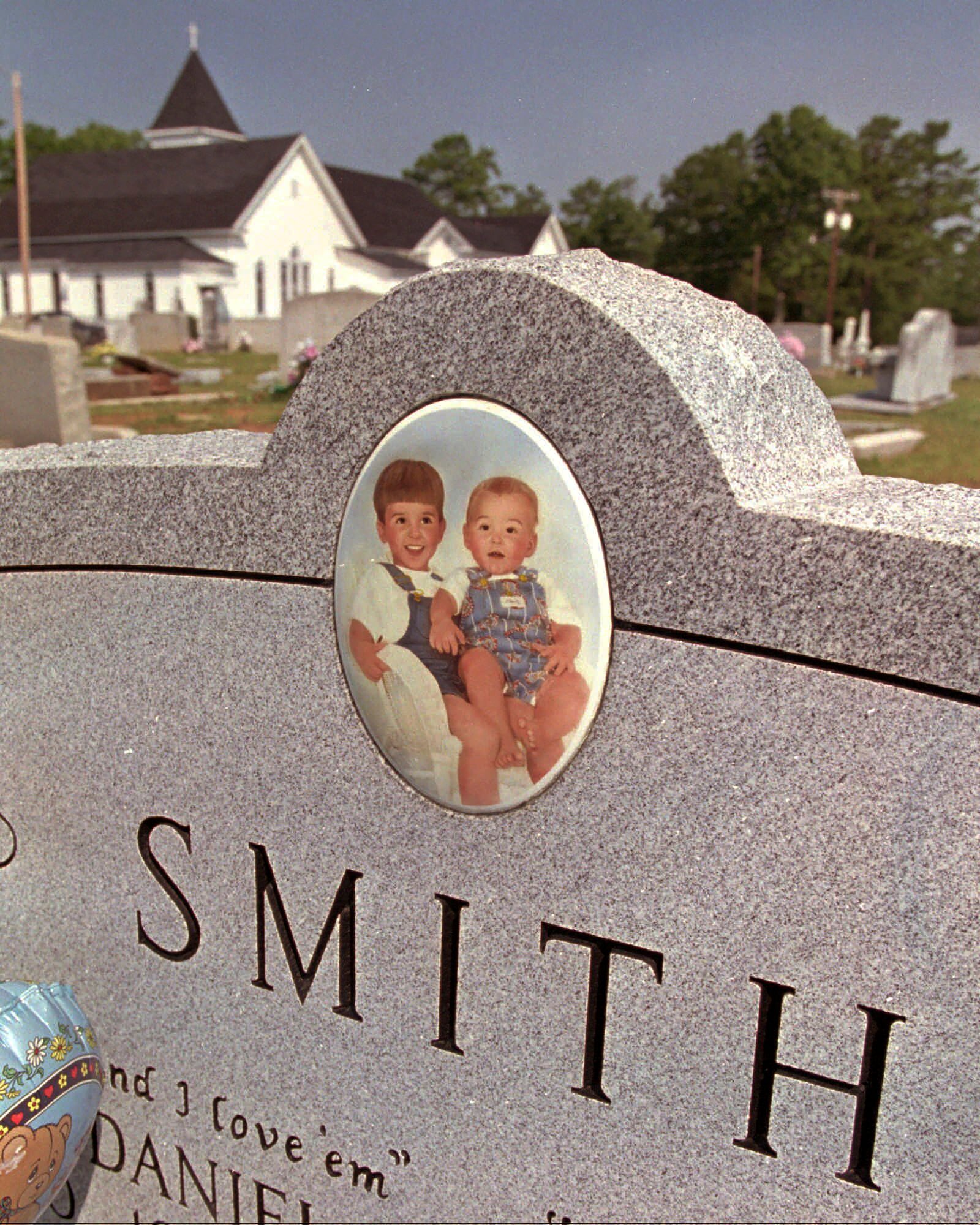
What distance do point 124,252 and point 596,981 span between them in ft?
125

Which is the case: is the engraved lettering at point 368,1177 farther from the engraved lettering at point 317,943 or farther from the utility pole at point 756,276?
the utility pole at point 756,276

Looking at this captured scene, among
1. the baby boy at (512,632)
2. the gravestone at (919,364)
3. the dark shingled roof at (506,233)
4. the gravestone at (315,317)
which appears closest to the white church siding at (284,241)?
the dark shingled roof at (506,233)

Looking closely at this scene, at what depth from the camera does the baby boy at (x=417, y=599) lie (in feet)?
5.71

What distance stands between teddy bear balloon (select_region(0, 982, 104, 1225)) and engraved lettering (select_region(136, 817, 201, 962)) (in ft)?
0.75

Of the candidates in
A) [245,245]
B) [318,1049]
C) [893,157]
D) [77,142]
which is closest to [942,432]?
[318,1049]

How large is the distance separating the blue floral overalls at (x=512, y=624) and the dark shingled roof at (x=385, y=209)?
1593 inches

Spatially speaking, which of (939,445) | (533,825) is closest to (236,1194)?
(533,825)

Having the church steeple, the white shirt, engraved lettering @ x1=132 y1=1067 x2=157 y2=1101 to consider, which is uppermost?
the church steeple

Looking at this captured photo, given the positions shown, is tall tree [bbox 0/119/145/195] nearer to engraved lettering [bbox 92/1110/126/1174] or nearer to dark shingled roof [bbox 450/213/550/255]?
dark shingled roof [bbox 450/213/550/255]

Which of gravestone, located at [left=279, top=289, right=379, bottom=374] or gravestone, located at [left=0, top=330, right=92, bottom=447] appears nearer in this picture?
gravestone, located at [left=0, top=330, right=92, bottom=447]

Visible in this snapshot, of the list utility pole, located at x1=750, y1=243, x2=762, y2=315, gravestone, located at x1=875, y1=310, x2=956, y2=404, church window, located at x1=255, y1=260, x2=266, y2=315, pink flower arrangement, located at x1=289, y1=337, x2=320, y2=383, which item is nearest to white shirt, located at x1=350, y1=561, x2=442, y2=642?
pink flower arrangement, located at x1=289, y1=337, x2=320, y2=383

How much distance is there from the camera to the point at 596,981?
5.85 feet

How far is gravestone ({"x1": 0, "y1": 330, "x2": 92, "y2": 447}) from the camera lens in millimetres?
8055

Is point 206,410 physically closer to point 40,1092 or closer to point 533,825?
point 40,1092
